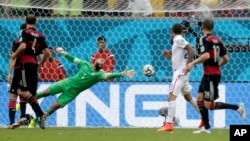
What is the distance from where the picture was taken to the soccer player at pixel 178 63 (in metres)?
16.1

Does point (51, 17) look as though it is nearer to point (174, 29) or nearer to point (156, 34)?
point (156, 34)

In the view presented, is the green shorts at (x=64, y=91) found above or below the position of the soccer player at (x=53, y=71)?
below

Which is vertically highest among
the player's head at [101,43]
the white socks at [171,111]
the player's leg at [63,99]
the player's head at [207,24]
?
the player's head at [207,24]

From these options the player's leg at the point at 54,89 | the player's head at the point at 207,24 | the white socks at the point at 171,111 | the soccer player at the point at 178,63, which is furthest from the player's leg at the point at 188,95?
the player's leg at the point at 54,89

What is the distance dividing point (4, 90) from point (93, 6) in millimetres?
2274

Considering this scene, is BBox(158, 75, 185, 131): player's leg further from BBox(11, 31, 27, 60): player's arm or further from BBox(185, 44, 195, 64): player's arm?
BBox(11, 31, 27, 60): player's arm

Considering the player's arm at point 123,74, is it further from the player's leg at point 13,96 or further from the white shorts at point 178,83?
the player's leg at point 13,96

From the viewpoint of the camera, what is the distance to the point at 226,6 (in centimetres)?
1761

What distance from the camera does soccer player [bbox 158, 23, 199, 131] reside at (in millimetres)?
16094

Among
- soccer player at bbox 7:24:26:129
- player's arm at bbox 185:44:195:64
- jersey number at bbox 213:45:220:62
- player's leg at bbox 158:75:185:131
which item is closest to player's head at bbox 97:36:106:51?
soccer player at bbox 7:24:26:129

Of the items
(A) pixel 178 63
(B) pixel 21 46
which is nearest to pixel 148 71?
(A) pixel 178 63

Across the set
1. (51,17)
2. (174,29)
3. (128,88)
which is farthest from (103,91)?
(174,29)

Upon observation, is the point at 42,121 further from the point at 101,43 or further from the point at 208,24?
the point at 208,24

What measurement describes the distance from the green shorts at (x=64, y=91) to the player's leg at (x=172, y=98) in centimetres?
165
